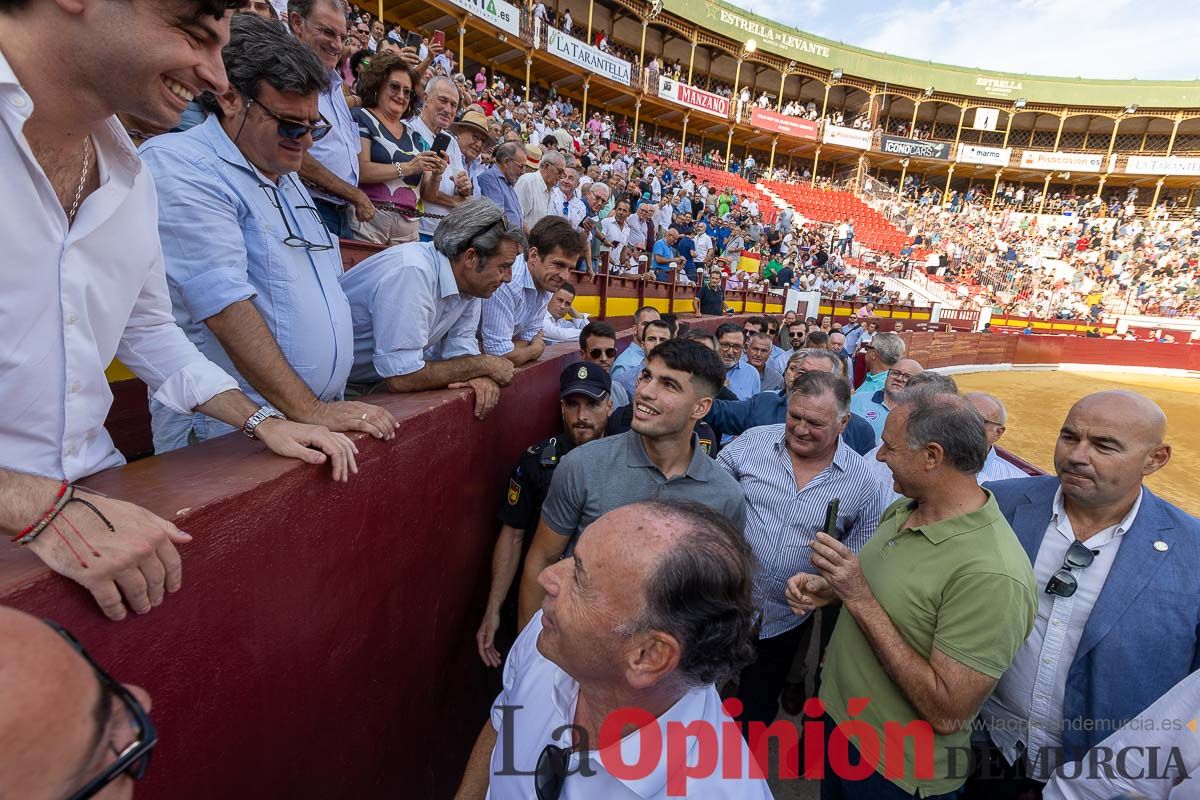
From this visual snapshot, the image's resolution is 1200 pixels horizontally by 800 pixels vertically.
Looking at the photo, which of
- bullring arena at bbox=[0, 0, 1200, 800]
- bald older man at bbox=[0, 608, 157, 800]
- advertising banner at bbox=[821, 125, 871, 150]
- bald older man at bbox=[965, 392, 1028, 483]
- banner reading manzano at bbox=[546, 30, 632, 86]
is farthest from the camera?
advertising banner at bbox=[821, 125, 871, 150]

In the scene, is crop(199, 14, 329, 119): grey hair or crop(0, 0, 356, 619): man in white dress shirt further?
crop(199, 14, 329, 119): grey hair

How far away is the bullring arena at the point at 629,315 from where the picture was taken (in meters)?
1.20

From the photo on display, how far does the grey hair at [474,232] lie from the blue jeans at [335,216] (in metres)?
1.28

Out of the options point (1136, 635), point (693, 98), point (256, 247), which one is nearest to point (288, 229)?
point (256, 247)

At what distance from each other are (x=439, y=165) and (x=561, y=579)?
316 centimetres

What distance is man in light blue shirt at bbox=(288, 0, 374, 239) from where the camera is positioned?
2.98 metres

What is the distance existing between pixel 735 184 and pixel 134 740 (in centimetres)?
3610

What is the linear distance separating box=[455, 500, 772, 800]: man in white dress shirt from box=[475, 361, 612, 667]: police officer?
3.64ft

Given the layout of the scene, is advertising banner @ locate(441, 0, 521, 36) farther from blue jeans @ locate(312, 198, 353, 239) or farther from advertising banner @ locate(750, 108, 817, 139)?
blue jeans @ locate(312, 198, 353, 239)

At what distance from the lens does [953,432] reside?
1953 mm

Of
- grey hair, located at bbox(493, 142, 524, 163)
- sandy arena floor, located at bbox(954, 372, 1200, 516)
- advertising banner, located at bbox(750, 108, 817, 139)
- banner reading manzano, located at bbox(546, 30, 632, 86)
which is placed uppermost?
advertising banner, located at bbox(750, 108, 817, 139)

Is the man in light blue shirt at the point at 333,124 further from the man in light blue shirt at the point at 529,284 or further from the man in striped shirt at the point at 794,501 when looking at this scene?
the man in striped shirt at the point at 794,501

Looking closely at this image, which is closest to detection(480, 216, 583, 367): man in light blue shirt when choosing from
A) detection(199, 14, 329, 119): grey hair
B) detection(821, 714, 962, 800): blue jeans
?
detection(199, 14, 329, 119): grey hair

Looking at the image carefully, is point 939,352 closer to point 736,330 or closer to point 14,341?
point 736,330
